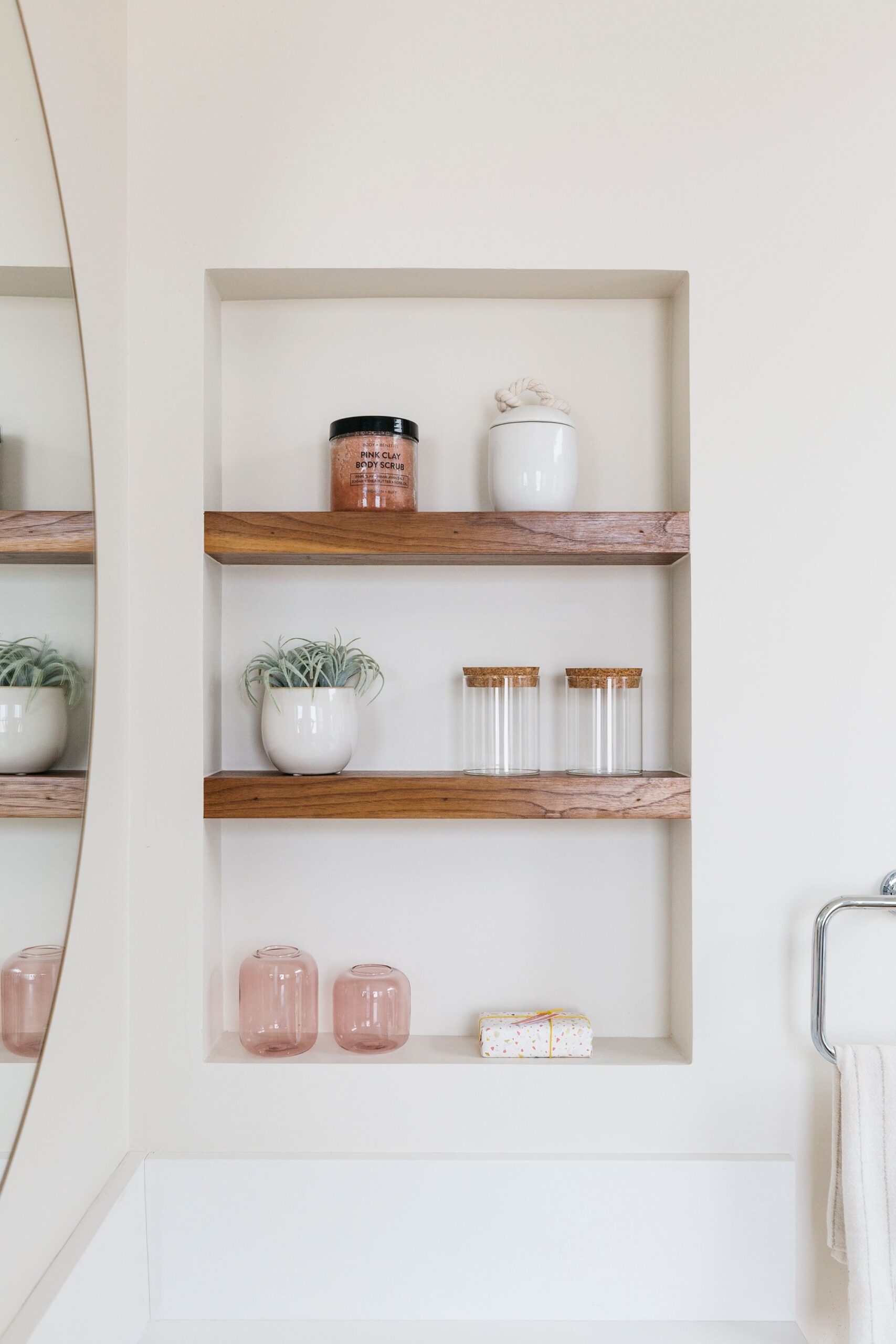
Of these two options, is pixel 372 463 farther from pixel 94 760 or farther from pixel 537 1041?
pixel 537 1041

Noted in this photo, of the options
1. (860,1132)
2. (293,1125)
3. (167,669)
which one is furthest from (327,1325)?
(167,669)

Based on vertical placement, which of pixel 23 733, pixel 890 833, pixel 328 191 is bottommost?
pixel 890 833

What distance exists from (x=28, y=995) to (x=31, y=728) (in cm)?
20

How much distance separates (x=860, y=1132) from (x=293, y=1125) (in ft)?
1.97

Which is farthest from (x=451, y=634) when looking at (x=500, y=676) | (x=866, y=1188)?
(x=866, y=1188)

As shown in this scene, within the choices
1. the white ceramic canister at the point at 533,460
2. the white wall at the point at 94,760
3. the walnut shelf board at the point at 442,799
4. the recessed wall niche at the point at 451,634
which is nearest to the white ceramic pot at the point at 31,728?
the white wall at the point at 94,760

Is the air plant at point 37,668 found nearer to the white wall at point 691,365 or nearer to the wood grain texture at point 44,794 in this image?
the wood grain texture at point 44,794

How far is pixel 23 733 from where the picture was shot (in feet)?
2.32

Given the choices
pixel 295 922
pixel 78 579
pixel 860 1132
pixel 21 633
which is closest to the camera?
pixel 21 633

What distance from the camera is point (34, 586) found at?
0.72 meters

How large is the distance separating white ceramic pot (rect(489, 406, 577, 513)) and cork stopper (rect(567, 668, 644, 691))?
0.19m

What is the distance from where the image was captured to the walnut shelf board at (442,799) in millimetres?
1063

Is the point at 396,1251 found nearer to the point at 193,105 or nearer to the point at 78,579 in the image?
the point at 78,579

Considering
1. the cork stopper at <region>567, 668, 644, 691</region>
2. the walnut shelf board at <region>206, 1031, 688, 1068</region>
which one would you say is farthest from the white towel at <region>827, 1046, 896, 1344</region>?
the cork stopper at <region>567, 668, 644, 691</region>
